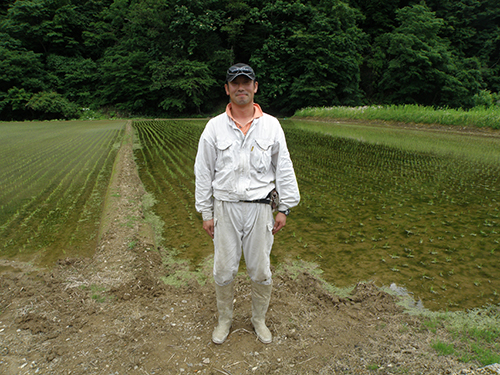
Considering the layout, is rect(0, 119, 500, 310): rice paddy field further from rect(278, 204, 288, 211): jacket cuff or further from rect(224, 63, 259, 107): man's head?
rect(224, 63, 259, 107): man's head

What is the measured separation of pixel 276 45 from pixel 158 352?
28.7 m

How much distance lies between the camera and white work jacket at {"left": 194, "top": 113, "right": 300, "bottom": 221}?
7.02 feet

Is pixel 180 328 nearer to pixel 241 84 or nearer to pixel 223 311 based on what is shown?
pixel 223 311

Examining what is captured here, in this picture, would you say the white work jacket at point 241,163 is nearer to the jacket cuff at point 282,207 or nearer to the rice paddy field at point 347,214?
the jacket cuff at point 282,207

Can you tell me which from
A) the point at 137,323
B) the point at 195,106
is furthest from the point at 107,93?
the point at 137,323

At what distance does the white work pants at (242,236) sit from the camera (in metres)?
2.17

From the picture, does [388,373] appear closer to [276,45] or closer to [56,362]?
[56,362]

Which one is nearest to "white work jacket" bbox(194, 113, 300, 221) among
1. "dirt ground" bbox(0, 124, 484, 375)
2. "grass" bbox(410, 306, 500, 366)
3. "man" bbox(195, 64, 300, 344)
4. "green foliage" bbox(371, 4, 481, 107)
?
"man" bbox(195, 64, 300, 344)

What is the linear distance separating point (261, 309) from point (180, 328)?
660 mm

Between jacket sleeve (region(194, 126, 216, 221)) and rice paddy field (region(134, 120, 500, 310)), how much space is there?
1533 millimetres

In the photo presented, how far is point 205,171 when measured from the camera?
2201mm

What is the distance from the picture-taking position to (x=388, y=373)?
1.92 metres

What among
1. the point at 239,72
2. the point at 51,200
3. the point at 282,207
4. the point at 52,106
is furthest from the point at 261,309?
the point at 52,106

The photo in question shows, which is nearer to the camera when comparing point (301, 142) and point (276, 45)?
point (301, 142)
